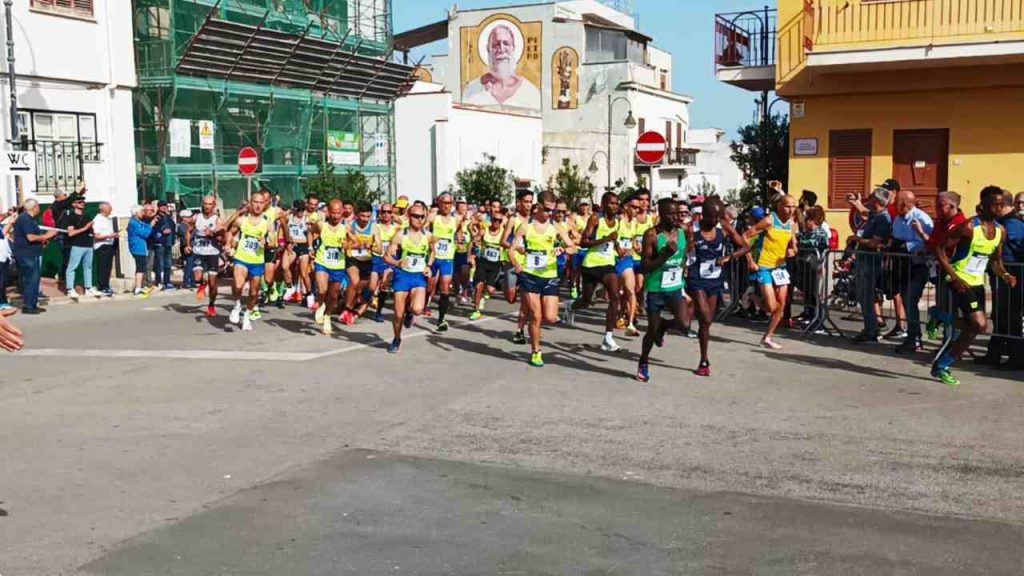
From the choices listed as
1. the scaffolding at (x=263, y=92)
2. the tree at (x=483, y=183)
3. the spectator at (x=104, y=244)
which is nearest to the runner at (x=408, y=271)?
the spectator at (x=104, y=244)

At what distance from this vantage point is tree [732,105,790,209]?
2347cm

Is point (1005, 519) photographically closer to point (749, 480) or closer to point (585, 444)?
point (749, 480)

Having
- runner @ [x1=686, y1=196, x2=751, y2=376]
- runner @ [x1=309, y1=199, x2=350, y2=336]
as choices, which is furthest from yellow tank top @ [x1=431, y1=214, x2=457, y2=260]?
runner @ [x1=686, y1=196, x2=751, y2=376]

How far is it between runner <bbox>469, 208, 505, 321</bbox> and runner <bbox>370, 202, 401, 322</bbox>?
5.25 feet

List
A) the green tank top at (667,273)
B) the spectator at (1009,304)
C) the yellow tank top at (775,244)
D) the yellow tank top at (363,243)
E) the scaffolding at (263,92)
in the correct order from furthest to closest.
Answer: the scaffolding at (263,92) < the yellow tank top at (363,243) < the yellow tank top at (775,244) < the spectator at (1009,304) < the green tank top at (667,273)

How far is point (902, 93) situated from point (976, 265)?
33.0ft

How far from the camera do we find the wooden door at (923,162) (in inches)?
760

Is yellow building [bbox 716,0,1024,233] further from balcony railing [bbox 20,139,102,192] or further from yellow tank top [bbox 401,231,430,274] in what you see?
balcony railing [bbox 20,139,102,192]

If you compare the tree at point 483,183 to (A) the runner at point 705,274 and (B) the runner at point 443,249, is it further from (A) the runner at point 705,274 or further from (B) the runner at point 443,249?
(A) the runner at point 705,274

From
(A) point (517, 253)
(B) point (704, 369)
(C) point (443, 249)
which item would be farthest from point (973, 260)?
(C) point (443, 249)

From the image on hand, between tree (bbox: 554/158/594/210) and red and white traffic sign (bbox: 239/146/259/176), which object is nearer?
red and white traffic sign (bbox: 239/146/259/176)

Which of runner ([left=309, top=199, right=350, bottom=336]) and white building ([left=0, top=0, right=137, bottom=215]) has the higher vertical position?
white building ([left=0, top=0, right=137, bottom=215])

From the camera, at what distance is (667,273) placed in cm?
1080

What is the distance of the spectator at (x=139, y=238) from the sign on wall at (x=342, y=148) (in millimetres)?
19786
